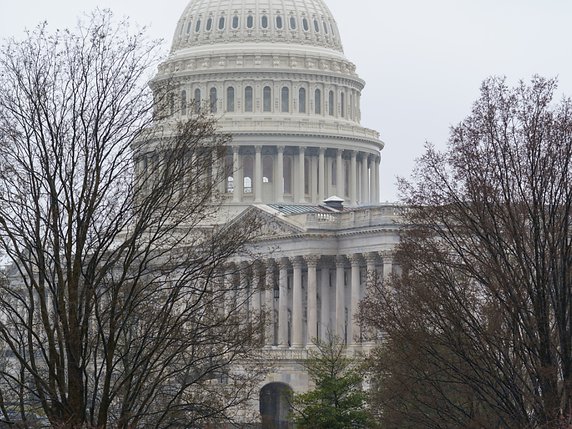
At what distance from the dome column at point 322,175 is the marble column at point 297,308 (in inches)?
1535

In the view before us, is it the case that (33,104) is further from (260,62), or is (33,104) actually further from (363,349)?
(260,62)

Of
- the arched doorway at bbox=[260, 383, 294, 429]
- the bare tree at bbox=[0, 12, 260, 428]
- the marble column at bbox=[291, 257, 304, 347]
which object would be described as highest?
the marble column at bbox=[291, 257, 304, 347]

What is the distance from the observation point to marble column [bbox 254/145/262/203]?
193875mm

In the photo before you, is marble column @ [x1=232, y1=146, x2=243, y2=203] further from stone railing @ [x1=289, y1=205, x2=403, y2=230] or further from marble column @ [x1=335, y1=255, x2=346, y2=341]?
marble column @ [x1=335, y1=255, x2=346, y2=341]

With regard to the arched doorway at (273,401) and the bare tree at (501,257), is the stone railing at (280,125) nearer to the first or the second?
the arched doorway at (273,401)

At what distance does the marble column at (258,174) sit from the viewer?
194 m

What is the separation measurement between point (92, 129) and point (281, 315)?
10467 centimetres

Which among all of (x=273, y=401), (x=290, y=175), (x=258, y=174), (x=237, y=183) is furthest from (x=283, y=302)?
(x=290, y=175)

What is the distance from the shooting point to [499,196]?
63281mm

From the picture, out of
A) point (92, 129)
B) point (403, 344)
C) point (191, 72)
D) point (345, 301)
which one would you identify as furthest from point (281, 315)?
point (92, 129)

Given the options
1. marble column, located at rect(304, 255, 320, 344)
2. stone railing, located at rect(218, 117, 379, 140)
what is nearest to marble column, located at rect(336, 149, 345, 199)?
stone railing, located at rect(218, 117, 379, 140)

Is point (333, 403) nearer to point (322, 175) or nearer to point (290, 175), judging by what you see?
point (322, 175)

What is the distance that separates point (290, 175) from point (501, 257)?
136m

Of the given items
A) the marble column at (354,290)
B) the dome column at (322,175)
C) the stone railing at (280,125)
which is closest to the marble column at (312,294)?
the marble column at (354,290)
